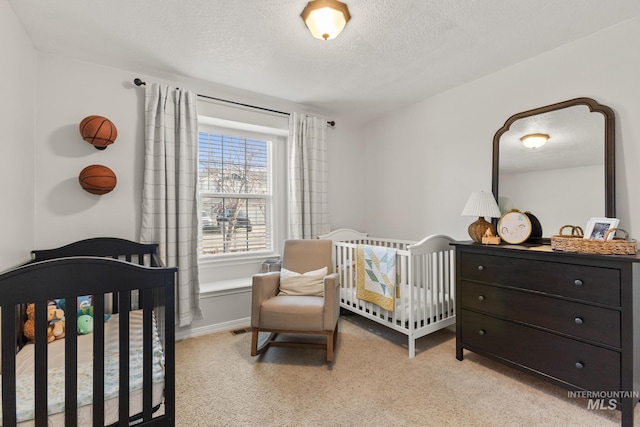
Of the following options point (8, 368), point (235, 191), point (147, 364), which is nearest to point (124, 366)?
point (147, 364)

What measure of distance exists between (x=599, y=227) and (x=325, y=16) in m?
2.14

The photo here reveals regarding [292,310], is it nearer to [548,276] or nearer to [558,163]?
[548,276]

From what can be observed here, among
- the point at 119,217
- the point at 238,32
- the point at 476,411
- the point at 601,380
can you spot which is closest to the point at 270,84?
the point at 238,32

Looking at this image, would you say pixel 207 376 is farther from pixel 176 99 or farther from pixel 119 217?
pixel 176 99

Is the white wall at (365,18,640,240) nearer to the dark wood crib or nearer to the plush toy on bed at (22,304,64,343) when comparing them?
the dark wood crib

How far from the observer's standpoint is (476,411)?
5.60 ft

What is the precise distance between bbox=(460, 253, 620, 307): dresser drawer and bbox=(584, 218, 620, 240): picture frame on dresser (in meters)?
0.32

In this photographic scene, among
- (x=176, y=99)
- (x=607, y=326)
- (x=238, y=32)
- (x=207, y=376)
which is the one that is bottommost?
(x=207, y=376)

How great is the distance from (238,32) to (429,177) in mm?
2241

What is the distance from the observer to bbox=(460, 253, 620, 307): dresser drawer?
5.33ft

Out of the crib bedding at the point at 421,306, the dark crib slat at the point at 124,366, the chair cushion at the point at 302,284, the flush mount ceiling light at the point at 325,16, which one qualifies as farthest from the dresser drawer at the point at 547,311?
the dark crib slat at the point at 124,366

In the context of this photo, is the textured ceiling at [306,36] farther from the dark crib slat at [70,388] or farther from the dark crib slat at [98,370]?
the dark crib slat at [70,388]

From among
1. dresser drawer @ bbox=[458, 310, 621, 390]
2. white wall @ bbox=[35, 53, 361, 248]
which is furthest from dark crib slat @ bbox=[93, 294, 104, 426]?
dresser drawer @ bbox=[458, 310, 621, 390]

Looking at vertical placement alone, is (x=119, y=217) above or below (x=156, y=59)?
below
